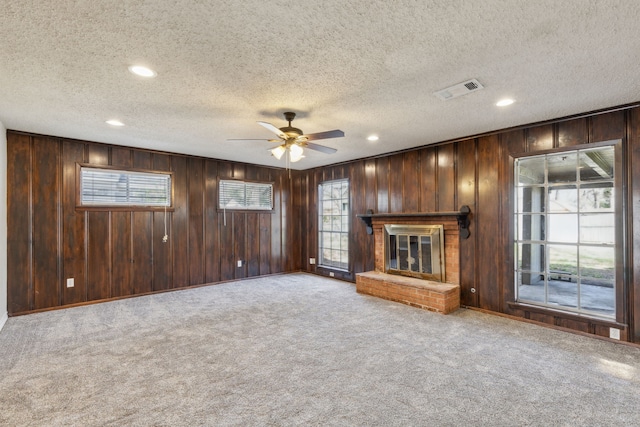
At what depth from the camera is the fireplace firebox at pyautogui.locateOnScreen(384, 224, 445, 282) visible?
484 cm

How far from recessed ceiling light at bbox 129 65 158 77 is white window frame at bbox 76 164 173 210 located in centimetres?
316

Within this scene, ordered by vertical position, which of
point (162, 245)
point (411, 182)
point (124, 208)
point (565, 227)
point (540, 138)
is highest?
point (540, 138)

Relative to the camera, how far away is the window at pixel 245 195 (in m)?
6.35

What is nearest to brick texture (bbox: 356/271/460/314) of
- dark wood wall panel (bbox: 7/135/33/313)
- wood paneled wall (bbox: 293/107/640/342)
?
wood paneled wall (bbox: 293/107/640/342)

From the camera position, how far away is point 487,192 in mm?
4383

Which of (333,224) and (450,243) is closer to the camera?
(450,243)

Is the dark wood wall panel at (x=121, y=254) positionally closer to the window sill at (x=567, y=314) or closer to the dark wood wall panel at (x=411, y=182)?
the dark wood wall panel at (x=411, y=182)

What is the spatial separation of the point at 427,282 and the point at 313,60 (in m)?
3.73

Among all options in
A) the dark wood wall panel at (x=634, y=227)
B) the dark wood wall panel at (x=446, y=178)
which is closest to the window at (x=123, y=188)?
the dark wood wall panel at (x=446, y=178)

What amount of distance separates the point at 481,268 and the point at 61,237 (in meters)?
6.22

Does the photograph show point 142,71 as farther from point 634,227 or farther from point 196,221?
point 634,227

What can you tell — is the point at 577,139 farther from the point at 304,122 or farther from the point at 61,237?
the point at 61,237

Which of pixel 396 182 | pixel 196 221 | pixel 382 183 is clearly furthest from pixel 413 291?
pixel 196 221

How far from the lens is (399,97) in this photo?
3.08 meters
